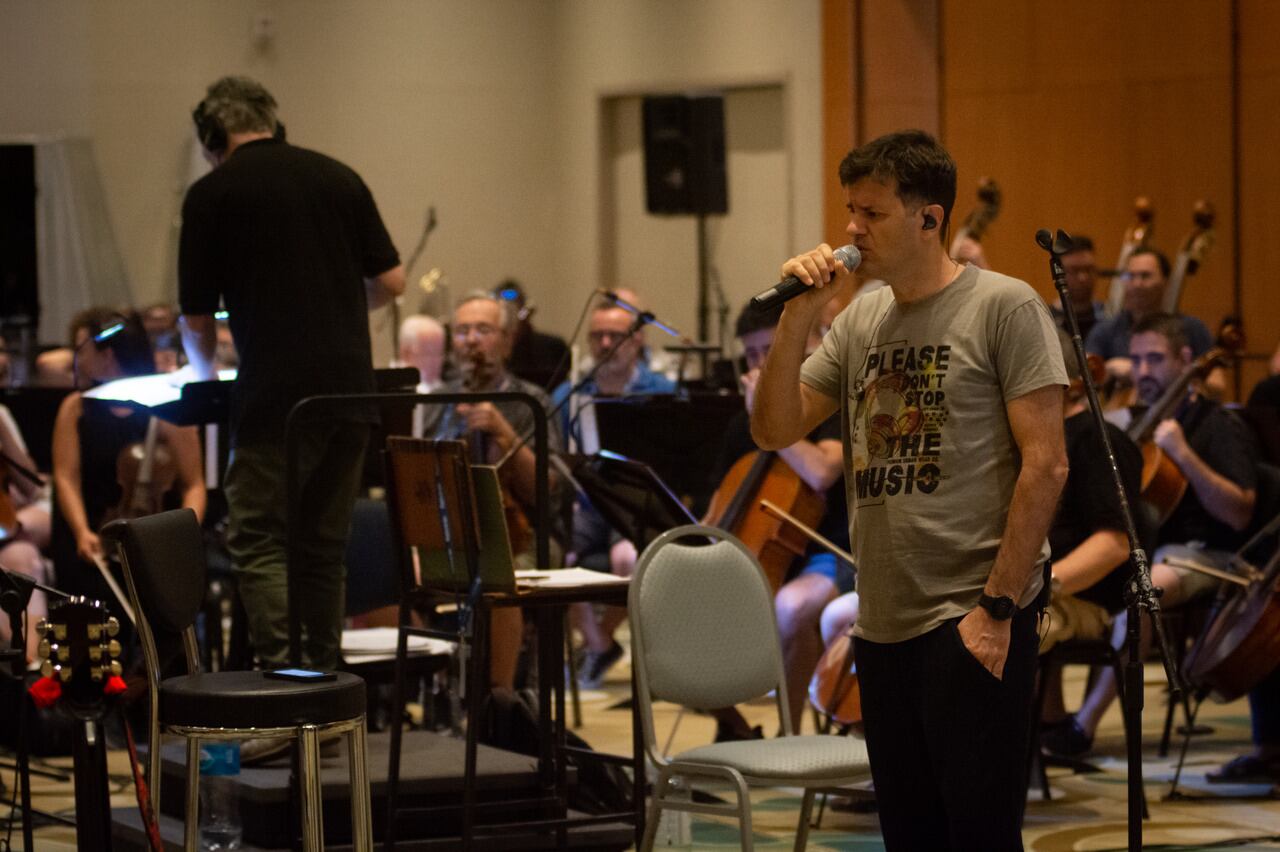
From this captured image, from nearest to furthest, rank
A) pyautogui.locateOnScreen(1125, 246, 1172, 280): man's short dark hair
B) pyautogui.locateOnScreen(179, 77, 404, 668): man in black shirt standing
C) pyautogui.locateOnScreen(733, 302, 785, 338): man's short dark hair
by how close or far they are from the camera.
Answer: pyautogui.locateOnScreen(179, 77, 404, 668): man in black shirt standing < pyautogui.locateOnScreen(733, 302, 785, 338): man's short dark hair < pyautogui.locateOnScreen(1125, 246, 1172, 280): man's short dark hair

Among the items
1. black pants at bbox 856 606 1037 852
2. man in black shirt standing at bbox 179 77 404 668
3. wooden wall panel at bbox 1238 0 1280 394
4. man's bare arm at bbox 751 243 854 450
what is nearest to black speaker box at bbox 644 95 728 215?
wooden wall panel at bbox 1238 0 1280 394

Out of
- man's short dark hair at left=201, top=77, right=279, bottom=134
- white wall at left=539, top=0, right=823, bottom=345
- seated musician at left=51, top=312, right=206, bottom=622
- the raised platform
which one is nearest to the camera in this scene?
the raised platform

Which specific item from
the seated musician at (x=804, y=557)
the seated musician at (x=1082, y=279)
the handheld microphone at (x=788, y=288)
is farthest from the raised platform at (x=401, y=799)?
the seated musician at (x=1082, y=279)

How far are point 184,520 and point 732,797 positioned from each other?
207 centimetres

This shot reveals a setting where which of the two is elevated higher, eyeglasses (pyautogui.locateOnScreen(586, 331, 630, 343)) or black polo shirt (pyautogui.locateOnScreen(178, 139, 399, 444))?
black polo shirt (pyautogui.locateOnScreen(178, 139, 399, 444))

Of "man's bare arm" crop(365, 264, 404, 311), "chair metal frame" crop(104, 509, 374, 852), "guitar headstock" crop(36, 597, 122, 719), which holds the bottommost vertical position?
"chair metal frame" crop(104, 509, 374, 852)

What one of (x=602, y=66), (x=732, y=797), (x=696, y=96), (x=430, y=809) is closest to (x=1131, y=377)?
(x=732, y=797)

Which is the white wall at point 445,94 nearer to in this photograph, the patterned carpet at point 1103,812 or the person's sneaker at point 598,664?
the person's sneaker at point 598,664

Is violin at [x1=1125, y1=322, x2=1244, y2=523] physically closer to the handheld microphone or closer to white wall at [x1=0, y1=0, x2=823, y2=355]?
the handheld microphone

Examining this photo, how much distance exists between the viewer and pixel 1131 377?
Result: 6617mm

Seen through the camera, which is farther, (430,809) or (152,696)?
(430,809)

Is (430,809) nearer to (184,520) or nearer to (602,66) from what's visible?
(184,520)

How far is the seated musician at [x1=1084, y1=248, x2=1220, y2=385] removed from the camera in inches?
298

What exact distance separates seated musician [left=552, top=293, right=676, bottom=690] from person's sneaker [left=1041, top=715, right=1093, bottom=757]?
1.64 meters
